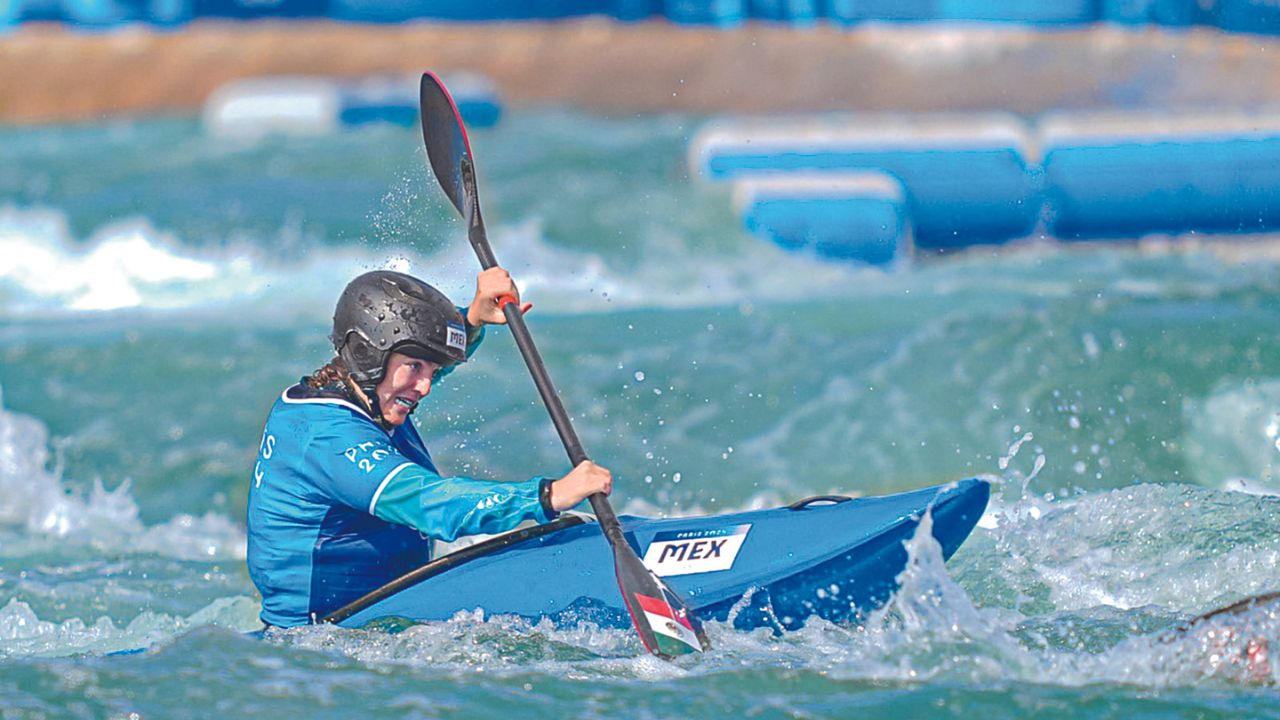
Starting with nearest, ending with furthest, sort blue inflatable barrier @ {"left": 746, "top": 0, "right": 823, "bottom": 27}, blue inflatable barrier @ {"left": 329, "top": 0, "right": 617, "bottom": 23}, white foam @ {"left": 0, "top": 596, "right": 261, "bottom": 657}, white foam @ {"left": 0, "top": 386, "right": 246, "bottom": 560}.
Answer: white foam @ {"left": 0, "top": 596, "right": 261, "bottom": 657} → white foam @ {"left": 0, "top": 386, "right": 246, "bottom": 560} → blue inflatable barrier @ {"left": 746, "top": 0, "right": 823, "bottom": 27} → blue inflatable barrier @ {"left": 329, "top": 0, "right": 617, "bottom": 23}

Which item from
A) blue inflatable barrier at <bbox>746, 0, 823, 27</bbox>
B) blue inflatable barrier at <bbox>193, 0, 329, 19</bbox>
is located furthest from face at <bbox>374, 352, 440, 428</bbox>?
blue inflatable barrier at <bbox>193, 0, 329, 19</bbox>

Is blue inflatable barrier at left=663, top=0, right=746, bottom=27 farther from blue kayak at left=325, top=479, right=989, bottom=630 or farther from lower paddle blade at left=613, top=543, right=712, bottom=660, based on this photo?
lower paddle blade at left=613, top=543, right=712, bottom=660

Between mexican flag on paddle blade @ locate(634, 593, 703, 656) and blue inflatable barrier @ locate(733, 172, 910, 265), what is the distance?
539cm

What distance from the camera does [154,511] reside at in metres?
5.90

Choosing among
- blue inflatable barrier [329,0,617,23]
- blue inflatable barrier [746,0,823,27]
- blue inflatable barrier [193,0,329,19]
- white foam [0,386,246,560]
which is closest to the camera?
white foam [0,386,246,560]

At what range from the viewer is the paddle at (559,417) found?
11.4 ft

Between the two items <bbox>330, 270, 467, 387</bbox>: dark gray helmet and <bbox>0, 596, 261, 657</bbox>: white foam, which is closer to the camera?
<bbox>330, 270, 467, 387</bbox>: dark gray helmet

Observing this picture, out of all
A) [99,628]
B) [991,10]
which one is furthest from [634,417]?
[991,10]

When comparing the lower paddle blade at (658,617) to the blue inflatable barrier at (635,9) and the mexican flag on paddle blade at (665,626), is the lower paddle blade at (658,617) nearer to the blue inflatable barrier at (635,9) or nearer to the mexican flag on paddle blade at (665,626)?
the mexican flag on paddle blade at (665,626)

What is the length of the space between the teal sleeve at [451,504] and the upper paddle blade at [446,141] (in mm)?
1357

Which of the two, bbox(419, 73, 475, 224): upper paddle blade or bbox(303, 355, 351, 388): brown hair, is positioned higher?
bbox(419, 73, 475, 224): upper paddle blade

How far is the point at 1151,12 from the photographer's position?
12312 millimetres

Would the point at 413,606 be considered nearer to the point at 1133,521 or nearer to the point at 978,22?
the point at 1133,521

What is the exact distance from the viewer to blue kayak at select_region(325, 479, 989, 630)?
356 cm
